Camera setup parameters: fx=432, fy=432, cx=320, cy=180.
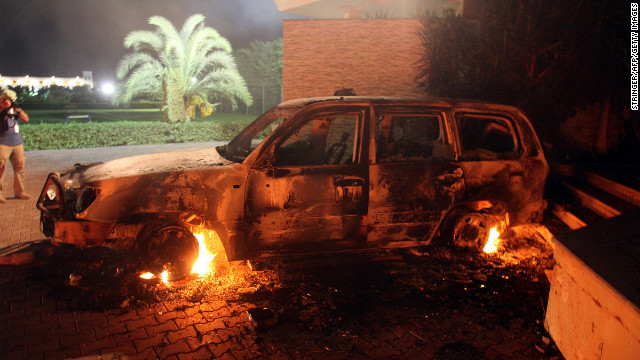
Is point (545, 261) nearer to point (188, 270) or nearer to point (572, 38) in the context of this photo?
point (188, 270)

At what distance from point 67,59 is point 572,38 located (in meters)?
68.6

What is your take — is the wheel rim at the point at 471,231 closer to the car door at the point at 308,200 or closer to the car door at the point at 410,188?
the car door at the point at 410,188

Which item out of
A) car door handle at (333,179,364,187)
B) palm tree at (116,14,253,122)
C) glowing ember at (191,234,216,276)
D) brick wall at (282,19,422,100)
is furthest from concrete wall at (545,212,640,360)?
palm tree at (116,14,253,122)

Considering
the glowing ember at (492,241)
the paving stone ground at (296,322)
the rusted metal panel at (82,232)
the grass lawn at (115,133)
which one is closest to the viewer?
the paving stone ground at (296,322)

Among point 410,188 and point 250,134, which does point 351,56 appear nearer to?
point 250,134

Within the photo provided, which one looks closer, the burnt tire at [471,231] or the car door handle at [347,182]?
the car door handle at [347,182]

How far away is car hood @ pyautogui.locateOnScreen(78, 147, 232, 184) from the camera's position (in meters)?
4.18

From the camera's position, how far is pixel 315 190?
4289 millimetres

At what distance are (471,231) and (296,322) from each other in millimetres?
2411

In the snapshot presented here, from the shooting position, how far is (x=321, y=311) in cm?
384

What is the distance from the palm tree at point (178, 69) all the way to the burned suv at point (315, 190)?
14267 millimetres

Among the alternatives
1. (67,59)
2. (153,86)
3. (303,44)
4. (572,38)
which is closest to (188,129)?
(153,86)

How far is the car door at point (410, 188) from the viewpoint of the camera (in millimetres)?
4492

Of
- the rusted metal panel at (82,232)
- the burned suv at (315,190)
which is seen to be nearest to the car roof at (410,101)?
the burned suv at (315,190)
